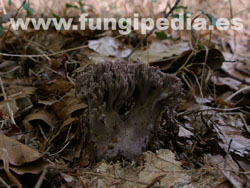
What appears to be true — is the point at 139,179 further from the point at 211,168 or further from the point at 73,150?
the point at 73,150

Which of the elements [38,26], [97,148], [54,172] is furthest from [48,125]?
[38,26]

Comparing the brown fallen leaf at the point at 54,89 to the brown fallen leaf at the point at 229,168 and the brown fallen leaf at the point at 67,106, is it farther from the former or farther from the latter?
the brown fallen leaf at the point at 229,168

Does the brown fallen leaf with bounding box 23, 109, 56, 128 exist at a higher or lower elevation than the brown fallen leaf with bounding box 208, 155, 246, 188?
higher

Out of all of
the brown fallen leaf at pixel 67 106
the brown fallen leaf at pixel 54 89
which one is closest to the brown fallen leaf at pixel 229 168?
the brown fallen leaf at pixel 67 106

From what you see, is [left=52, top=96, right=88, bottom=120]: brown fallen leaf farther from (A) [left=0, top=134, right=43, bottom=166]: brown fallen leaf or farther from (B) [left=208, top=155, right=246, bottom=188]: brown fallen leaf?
(B) [left=208, top=155, right=246, bottom=188]: brown fallen leaf

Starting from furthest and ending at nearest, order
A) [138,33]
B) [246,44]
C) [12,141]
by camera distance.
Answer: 1. [246,44]
2. [138,33]
3. [12,141]

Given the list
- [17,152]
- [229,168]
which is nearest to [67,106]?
[17,152]

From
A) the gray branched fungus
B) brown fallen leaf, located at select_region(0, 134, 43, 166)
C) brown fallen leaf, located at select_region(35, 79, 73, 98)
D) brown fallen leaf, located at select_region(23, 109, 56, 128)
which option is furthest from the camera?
brown fallen leaf, located at select_region(35, 79, 73, 98)

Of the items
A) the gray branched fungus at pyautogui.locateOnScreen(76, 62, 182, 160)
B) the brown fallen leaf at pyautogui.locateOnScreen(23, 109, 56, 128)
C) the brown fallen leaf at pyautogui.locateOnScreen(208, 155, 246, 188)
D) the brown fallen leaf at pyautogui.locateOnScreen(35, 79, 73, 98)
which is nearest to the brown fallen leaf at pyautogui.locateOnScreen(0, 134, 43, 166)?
the brown fallen leaf at pyautogui.locateOnScreen(23, 109, 56, 128)
